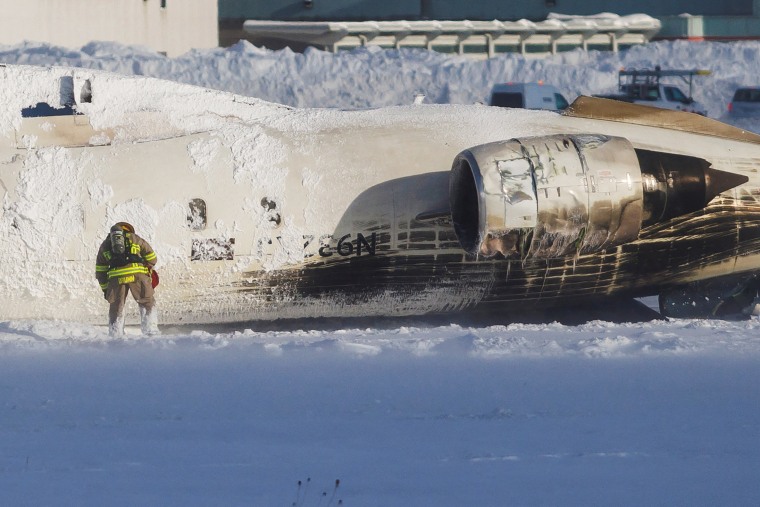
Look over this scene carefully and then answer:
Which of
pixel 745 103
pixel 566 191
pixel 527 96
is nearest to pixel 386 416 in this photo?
pixel 566 191

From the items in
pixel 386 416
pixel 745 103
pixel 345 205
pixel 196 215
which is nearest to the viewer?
pixel 386 416

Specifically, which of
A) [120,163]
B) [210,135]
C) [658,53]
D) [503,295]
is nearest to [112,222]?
[120,163]

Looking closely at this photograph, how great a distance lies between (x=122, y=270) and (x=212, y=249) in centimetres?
130

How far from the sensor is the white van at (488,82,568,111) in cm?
4156

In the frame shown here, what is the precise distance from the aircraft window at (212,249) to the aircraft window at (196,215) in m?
0.19

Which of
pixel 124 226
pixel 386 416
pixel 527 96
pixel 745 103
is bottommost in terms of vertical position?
pixel 386 416

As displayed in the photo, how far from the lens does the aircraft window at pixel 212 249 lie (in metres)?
15.3

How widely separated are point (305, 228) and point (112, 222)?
102 inches

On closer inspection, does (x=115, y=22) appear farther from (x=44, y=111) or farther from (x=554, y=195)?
(x=554, y=195)

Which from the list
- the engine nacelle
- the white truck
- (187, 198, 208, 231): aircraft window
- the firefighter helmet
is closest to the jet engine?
the engine nacelle

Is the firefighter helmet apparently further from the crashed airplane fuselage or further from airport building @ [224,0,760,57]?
airport building @ [224,0,760,57]

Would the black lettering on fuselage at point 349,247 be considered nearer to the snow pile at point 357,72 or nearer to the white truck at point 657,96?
the white truck at point 657,96

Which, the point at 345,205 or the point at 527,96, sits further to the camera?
the point at 527,96

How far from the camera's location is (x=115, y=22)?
49781 mm
